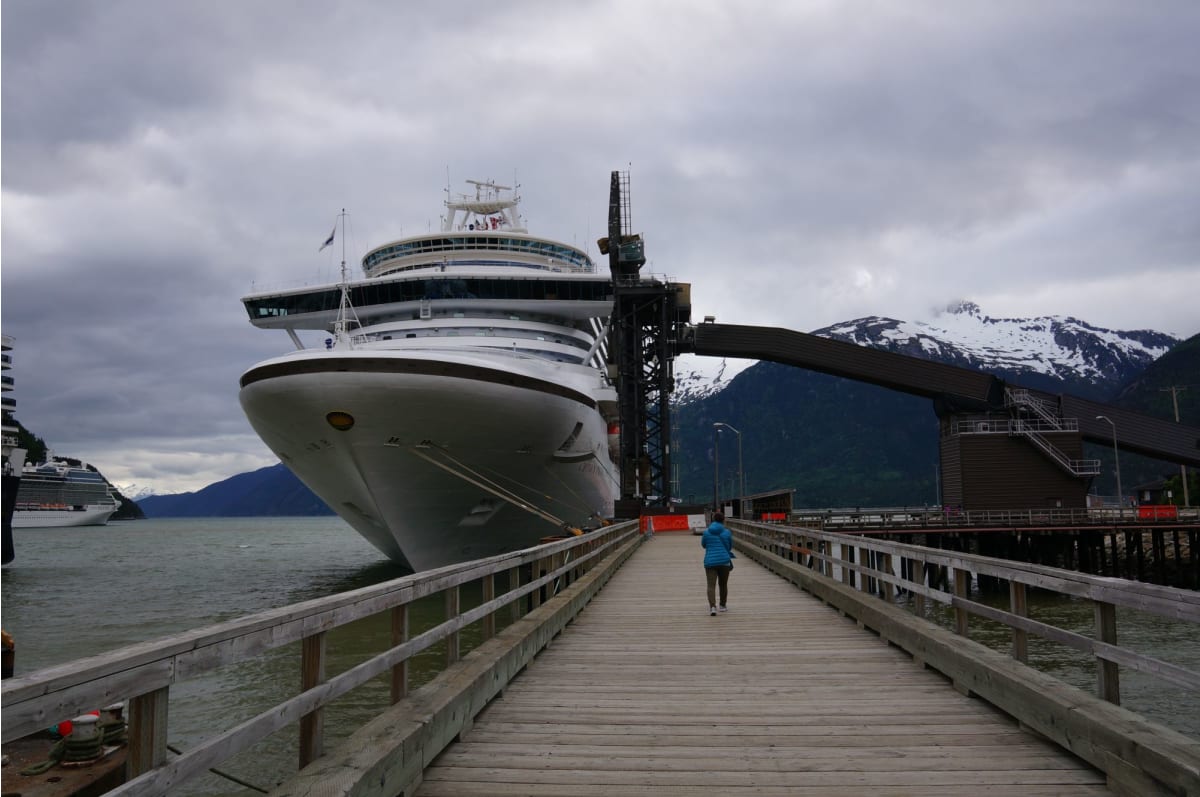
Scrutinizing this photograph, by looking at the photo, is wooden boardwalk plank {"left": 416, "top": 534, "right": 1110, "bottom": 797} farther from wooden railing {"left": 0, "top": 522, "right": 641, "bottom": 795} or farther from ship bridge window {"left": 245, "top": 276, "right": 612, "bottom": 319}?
ship bridge window {"left": 245, "top": 276, "right": 612, "bottom": 319}

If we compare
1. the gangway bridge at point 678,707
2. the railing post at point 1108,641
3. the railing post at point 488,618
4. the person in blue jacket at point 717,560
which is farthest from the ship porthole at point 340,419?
the railing post at point 1108,641

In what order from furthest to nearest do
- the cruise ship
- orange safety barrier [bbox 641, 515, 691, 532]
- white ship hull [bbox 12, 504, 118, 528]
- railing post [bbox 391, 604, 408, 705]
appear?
the cruise ship, white ship hull [bbox 12, 504, 118, 528], orange safety barrier [bbox 641, 515, 691, 532], railing post [bbox 391, 604, 408, 705]

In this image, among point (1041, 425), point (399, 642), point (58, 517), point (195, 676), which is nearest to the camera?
point (195, 676)

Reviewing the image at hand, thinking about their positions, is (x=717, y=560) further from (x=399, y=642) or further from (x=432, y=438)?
(x=432, y=438)

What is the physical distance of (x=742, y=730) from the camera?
17.7ft

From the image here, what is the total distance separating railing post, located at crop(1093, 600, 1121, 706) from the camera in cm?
446

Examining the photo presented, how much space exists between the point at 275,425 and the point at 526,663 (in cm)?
1652

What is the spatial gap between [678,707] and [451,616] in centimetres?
173

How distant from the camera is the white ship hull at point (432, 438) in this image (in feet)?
63.7

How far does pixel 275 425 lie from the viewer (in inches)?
863

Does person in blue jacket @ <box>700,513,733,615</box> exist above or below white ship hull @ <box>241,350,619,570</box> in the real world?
below

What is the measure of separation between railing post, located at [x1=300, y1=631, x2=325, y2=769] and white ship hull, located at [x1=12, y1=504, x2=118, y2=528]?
137173mm

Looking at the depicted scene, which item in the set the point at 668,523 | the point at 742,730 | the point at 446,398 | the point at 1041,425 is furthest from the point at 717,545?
the point at 1041,425

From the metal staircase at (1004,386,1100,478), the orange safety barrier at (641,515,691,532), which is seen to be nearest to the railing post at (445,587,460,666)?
the orange safety barrier at (641,515,691,532)
